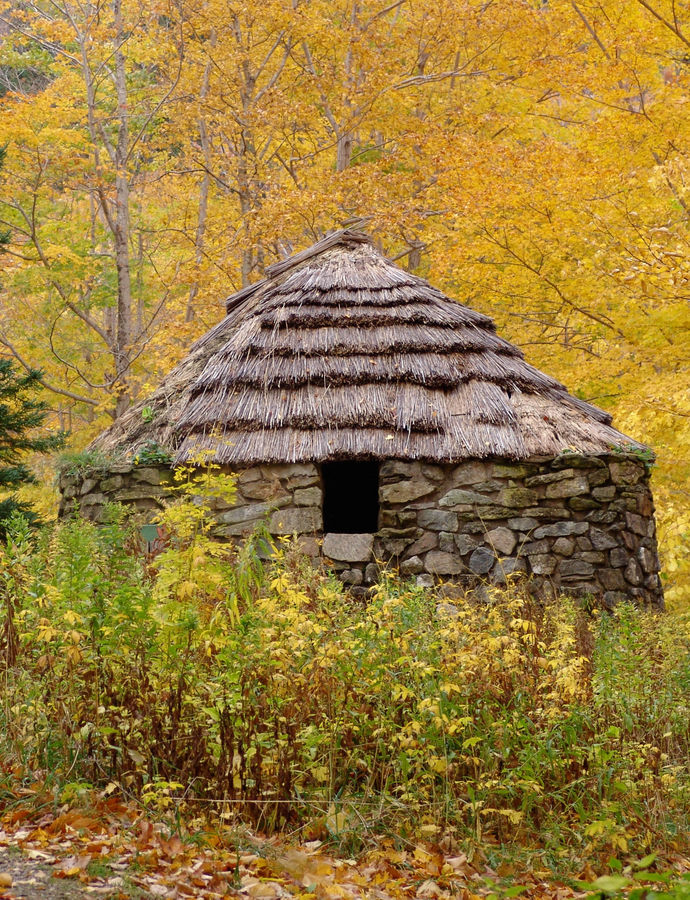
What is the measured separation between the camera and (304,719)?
361 centimetres

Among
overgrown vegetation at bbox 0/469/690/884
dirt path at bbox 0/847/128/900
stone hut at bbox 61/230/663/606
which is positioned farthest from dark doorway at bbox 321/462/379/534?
dirt path at bbox 0/847/128/900

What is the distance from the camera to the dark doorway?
1120 centimetres

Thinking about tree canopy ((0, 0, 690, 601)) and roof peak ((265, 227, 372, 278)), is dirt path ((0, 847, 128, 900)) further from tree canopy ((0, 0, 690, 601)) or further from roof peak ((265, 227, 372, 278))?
roof peak ((265, 227, 372, 278))

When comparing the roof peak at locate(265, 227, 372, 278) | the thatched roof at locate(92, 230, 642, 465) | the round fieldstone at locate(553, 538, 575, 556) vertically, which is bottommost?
the round fieldstone at locate(553, 538, 575, 556)

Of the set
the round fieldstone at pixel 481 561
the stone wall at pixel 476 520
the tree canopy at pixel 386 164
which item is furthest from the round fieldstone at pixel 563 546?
the tree canopy at pixel 386 164

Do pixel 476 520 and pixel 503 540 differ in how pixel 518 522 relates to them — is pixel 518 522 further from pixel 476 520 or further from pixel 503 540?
pixel 476 520

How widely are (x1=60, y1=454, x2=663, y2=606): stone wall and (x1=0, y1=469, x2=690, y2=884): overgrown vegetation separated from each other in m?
3.94

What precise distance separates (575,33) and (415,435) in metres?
7.51

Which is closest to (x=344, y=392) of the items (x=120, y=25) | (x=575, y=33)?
(x=575, y=33)

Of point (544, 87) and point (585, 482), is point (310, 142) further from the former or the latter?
point (585, 482)

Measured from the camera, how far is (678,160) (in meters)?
7.93

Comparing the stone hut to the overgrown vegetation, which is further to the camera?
the stone hut

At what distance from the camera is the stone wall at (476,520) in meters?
7.98

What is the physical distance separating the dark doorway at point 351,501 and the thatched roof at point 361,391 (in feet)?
8.64
